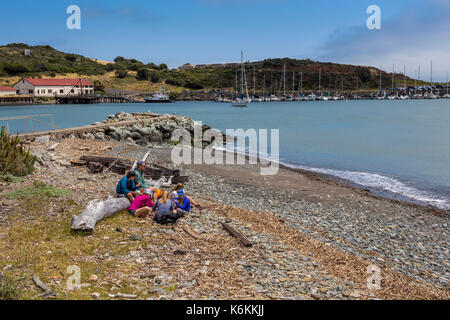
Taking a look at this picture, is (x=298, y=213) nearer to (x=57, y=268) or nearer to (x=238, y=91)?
(x=57, y=268)

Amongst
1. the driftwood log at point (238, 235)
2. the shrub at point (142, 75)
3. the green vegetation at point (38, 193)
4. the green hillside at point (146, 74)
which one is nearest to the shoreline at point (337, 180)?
the driftwood log at point (238, 235)

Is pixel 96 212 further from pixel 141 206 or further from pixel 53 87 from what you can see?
pixel 53 87

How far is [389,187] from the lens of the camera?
20.7 metres

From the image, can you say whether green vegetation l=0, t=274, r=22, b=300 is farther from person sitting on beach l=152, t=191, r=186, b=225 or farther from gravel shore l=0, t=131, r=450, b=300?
person sitting on beach l=152, t=191, r=186, b=225

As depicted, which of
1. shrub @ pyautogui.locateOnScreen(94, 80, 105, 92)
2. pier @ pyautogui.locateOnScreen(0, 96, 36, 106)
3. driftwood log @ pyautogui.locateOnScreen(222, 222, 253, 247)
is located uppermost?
shrub @ pyautogui.locateOnScreen(94, 80, 105, 92)

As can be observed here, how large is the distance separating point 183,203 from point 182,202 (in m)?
0.06

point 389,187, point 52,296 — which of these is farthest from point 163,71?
point 52,296

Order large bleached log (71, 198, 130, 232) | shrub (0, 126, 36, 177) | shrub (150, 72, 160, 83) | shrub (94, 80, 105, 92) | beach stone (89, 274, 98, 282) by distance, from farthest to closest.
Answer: shrub (150, 72, 160, 83), shrub (94, 80, 105, 92), shrub (0, 126, 36, 177), large bleached log (71, 198, 130, 232), beach stone (89, 274, 98, 282)

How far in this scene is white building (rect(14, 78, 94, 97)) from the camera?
12938cm

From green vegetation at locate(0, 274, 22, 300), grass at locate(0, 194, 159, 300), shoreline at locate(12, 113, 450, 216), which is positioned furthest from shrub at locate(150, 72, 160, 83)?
green vegetation at locate(0, 274, 22, 300)

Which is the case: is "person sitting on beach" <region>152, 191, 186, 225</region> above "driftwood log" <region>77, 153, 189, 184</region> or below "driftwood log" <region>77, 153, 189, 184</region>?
below

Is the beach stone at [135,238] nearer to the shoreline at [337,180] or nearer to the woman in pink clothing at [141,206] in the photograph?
the woman in pink clothing at [141,206]

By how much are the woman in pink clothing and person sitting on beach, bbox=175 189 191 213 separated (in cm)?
80
